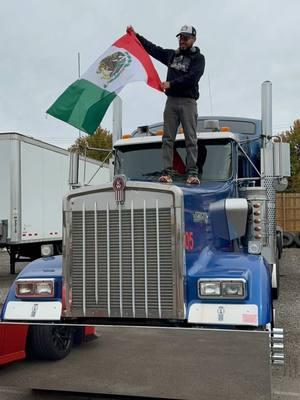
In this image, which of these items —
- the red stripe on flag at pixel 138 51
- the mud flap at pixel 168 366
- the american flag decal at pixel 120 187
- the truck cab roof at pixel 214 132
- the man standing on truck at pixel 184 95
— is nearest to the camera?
the mud flap at pixel 168 366

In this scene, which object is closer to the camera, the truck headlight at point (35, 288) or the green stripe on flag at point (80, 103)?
the truck headlight at point (35, 288)

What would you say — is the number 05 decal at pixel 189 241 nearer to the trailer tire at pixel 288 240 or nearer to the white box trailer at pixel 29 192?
the white box trailer at pixel 29 192

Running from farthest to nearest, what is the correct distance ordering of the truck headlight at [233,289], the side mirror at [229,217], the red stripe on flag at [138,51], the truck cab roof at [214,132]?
the truck cab roof at [214,132] → the red stripe on flag at [138,51] → the side mirror at [229,217] → the truck headlight at [233,289]

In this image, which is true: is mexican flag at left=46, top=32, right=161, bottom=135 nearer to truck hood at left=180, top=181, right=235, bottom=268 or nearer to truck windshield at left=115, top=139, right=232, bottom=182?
truck windshield at left=115, top=139, right=232, bottom=182

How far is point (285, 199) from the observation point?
2180 cm

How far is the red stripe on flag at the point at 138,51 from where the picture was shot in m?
5.59

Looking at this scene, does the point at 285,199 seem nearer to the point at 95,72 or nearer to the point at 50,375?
the point at 95,72

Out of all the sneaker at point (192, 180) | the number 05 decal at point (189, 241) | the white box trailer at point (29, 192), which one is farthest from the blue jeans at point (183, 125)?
the white box trailer at point (29, 192)

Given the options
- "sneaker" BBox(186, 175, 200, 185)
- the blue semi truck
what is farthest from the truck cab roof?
the blue semi truck

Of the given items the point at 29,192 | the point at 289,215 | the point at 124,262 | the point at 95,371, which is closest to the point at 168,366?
the point at 95,371

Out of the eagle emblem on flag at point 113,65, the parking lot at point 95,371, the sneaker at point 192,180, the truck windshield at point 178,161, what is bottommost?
the parking lot at point 95,371

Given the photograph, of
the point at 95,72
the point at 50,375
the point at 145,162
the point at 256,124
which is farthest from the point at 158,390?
the point at 256,124

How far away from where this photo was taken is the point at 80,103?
568 cm

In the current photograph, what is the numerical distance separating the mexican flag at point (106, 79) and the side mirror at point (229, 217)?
59.2 inches
